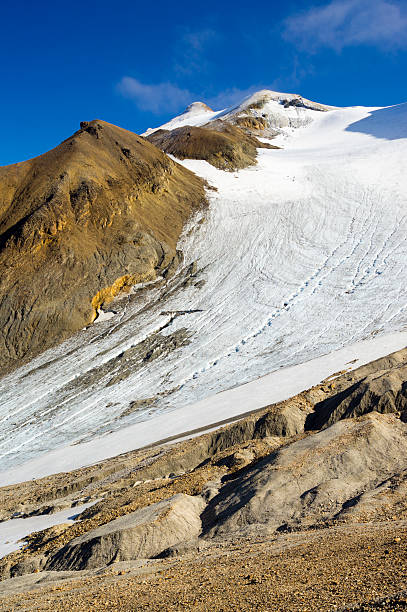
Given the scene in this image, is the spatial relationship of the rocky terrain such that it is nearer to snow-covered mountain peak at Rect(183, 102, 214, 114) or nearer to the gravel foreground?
the gravel foreground

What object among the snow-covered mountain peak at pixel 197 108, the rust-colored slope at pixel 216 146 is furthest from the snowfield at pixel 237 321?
the snow-covered mountain peak at pixel 197 108

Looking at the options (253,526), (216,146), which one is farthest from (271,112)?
(253,526)

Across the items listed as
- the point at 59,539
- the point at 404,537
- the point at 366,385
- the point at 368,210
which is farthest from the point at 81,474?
the point at 368,210

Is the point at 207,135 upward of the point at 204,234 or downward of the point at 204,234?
upward

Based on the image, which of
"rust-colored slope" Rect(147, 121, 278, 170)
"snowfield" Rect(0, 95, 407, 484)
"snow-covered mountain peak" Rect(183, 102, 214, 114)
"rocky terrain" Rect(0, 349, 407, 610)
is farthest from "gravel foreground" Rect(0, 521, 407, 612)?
"snow-covered mountain peak" Rect(183, 102, 214, 114)

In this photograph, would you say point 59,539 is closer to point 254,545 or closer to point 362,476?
point 254,545

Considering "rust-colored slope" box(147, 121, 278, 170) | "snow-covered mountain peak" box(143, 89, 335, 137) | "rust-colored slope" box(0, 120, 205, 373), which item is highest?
"snow-covered mountain peak" box(143, 89, 335, 137)
